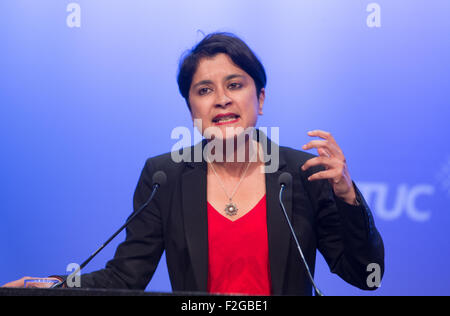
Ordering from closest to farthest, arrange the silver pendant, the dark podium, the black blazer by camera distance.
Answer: the dark podium → the black blazer → the silver pendant

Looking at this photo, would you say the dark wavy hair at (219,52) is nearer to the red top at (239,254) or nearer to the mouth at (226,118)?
the mouth at (226,118)

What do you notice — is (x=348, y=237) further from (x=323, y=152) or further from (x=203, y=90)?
(x=203, y=90)

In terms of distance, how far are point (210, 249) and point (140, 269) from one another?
23 cm

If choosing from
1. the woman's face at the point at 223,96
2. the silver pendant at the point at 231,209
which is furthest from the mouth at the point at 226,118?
the silver pendant at the point at 231,209

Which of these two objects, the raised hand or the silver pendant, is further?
the silver pendant

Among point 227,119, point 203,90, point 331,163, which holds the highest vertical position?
point 203,90

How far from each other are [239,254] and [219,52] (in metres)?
0.67

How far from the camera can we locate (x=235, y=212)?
1423mm

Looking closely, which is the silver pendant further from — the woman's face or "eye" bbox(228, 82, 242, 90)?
"eye" bbox(228, 82, 242, 90)

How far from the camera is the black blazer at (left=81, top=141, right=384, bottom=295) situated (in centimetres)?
126

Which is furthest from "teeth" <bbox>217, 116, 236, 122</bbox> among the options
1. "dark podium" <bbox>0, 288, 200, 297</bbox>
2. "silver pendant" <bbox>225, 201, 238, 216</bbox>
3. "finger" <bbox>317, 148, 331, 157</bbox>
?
"dark podium" <bbox>0, 288, 200, 297</bbox>

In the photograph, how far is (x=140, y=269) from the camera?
1.39 meters

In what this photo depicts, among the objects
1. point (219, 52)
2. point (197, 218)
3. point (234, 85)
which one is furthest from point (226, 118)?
point (197, 218)

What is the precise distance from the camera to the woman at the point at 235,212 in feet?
4.18
